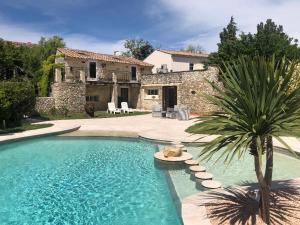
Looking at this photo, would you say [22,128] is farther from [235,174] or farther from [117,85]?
[117,85]

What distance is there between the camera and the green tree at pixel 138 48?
6378 cm

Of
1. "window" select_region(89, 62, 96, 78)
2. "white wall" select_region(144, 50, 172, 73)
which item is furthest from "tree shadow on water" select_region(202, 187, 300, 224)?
"white wall" select_region(144, 50, 172, 73)

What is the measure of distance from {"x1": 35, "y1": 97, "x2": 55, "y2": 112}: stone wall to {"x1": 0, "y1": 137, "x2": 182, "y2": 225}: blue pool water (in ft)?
41.4

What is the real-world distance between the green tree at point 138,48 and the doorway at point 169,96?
2710 centimetres

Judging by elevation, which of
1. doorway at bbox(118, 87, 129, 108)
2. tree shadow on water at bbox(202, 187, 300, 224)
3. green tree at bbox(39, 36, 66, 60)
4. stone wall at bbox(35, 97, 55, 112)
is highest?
green tree at bbox(39, 36, 66, 60)

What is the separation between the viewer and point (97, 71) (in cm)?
3544

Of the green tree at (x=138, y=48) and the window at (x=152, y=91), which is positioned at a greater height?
the green tree at (x=138, y=48)

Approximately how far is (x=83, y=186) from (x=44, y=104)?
20.9 meters

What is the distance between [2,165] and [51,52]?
30.2 m

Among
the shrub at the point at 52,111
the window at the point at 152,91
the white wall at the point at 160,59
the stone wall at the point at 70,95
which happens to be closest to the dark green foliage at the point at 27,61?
the stone wall at the point at 70,95

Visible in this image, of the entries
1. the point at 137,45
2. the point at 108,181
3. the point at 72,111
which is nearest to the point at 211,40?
the point at 137,45

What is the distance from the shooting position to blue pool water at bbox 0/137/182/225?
26.5 feet

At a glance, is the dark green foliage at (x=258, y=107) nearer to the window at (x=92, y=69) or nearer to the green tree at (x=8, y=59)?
the green tree at (x=8, y=59)

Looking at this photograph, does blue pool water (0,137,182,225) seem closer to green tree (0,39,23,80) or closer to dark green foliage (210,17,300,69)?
green tree (0,39,23,80)
